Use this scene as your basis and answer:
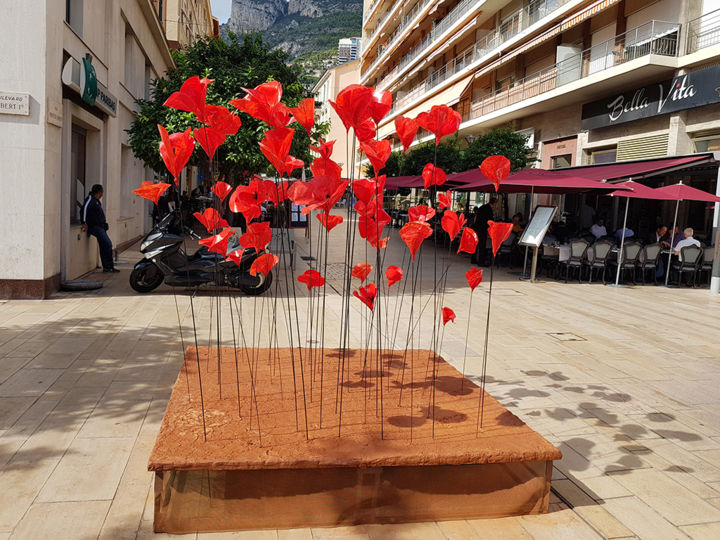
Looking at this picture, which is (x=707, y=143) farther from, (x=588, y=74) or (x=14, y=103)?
(x=14, y=103)

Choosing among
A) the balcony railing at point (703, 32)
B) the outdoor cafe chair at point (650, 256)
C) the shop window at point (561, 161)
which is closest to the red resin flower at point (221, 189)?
the outdoor cafe chair at point (650, 256)

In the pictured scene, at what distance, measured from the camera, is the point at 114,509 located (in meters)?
3.08

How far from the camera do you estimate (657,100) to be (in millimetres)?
17906

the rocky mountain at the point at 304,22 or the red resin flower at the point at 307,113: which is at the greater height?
the rocky mountain at the point at 304,22

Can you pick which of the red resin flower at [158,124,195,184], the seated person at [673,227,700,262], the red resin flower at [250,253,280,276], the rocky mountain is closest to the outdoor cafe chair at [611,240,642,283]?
the seated person at [673,227,700,262]

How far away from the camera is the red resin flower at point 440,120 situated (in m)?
3.22

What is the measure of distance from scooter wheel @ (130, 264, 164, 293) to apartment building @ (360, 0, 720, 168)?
12.0 m

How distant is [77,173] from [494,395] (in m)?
9.49

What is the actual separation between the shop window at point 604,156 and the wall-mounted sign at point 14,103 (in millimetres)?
17440

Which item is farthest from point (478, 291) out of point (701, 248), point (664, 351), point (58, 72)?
point (58, 72)

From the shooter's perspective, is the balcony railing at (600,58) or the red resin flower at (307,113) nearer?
the red resin flower at (307,113)

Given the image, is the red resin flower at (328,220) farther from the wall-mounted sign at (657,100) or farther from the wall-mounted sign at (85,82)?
the wall-mounted sign at (657,100)

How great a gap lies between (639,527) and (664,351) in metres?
4.60

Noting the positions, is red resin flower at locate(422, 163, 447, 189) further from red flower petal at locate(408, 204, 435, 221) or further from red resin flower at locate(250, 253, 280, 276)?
red resin flower at locate(250, 253, 280, 276)
